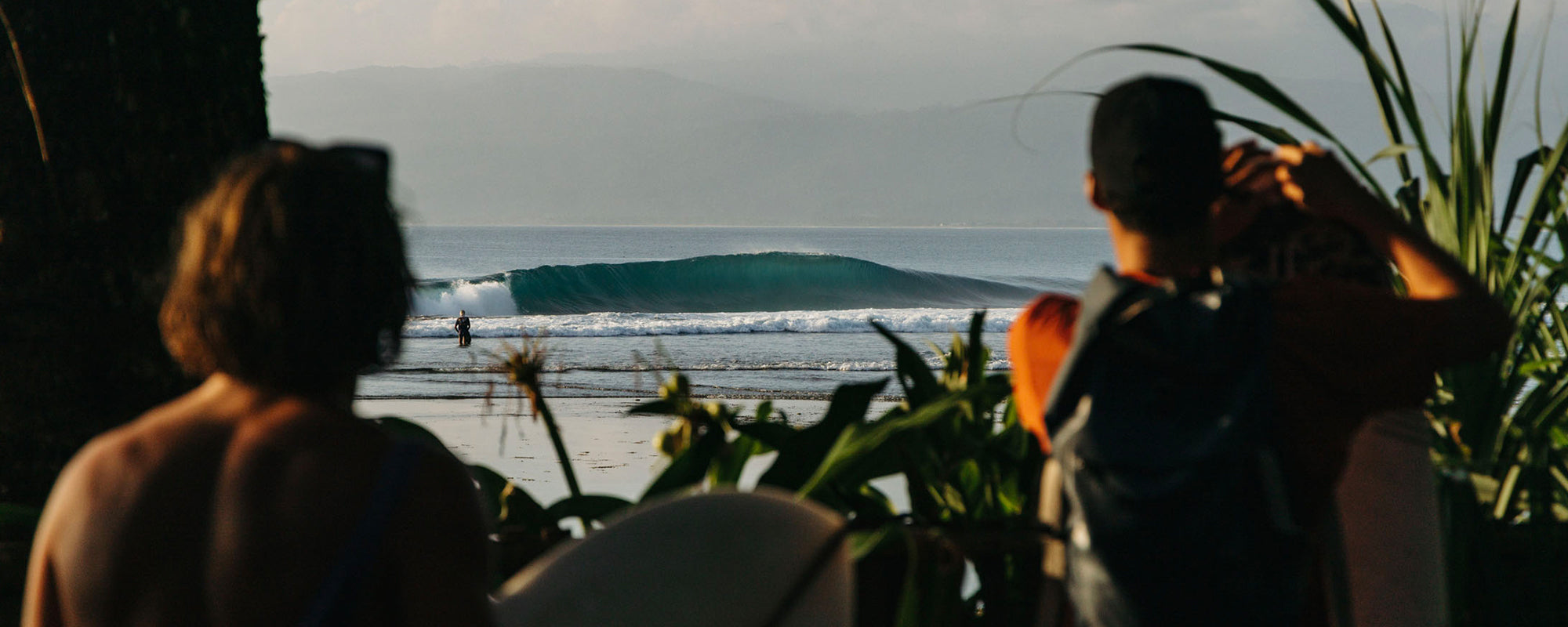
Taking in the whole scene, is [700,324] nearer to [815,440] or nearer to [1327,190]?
[815,440]

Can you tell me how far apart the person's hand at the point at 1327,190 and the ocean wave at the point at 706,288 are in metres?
20.1

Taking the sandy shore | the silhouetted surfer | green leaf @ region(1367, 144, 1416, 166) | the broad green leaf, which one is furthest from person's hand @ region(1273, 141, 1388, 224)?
the silhouetted surfer

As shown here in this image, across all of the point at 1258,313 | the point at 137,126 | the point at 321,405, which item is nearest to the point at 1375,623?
the point at 1258,313

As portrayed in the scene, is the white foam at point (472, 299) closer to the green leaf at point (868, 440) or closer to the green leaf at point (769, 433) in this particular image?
the green leaf at point (769, 433)

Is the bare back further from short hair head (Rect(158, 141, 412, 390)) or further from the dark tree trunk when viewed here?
the dark tree trunk

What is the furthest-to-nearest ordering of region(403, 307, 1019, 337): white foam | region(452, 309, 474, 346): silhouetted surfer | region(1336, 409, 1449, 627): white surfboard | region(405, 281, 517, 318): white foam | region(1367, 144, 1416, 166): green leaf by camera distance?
1. region(405, 281, 517, 318): white foam
2. region(403, 307, 1019, 337): white foam
3. region(452, 309, 474, 346): silhouetted surfer
4. region(1367, 144, 1416, 166): green leaf
5. region(1336, 409, 1449, 627): white surfboard

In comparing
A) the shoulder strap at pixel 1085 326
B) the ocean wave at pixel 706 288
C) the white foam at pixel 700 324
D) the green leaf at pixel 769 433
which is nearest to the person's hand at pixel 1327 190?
the shoulder strap at pixel 1085 326

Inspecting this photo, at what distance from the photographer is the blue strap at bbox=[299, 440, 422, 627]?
0.79 metres

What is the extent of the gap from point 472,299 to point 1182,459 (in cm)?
2109

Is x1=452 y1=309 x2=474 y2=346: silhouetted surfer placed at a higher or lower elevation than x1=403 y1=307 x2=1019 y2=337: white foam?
higher

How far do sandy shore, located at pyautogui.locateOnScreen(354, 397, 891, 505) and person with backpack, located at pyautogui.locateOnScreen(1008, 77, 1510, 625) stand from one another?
303 cm

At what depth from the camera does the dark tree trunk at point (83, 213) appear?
1847 mm

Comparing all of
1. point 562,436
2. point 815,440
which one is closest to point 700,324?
point 562,436

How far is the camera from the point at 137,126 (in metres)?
1.88
